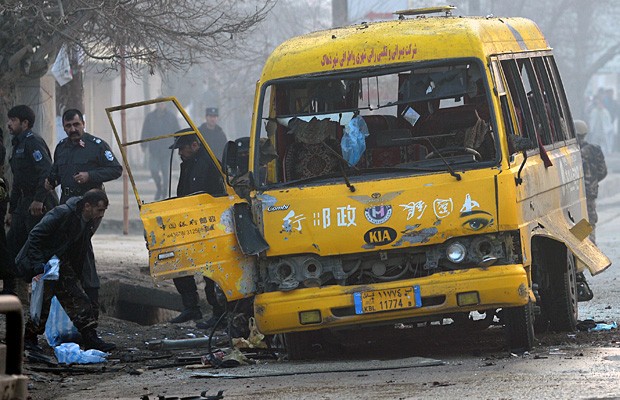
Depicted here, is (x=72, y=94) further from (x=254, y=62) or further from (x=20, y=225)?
(x=254, y=62)

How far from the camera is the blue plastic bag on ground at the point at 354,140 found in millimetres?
10203

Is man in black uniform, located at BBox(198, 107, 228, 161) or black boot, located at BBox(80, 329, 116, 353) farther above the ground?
man in black uniform, located at BBox(198, 107, 228, 161)

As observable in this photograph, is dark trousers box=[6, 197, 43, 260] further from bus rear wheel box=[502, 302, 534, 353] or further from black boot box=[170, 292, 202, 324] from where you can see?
bus rear wheel box=[502, 302, 534, 353]

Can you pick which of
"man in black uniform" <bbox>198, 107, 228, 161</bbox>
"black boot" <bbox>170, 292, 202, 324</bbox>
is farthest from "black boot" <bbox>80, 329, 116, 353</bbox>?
"man in black uniform" <bbox>198, 107, 228, 161</bbox>

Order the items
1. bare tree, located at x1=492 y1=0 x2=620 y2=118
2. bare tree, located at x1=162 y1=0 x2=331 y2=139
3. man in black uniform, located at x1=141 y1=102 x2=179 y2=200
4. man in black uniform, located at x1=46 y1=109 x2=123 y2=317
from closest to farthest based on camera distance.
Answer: man in black uniform, located at x1=46 y1=109 x2=123 y2=317
man in black uniform, located at x1=141 y1=102 x2=179 y2=200
bare tree, located at x1=162 y1=0 x2=331 y2=139
bare tree, located at x1=492 y1=0 x2=620 y2=118

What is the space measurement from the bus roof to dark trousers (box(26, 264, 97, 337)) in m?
2.10

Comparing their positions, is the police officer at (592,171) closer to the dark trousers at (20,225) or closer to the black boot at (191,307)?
the black boot at (191,307)

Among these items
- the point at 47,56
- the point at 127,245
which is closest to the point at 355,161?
the point at 47,56

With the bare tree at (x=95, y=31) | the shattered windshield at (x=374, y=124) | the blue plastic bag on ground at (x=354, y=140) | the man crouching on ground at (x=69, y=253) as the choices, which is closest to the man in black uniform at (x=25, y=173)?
the bare tree at (x=95, y=31)

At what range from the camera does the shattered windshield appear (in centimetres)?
1009

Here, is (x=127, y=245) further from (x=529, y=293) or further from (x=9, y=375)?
(x=9, y=375)

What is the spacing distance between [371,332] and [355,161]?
169 cm

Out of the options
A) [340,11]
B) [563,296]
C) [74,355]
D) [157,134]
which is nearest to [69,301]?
[74,355]

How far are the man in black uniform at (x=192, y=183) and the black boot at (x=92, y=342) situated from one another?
6.77ft
